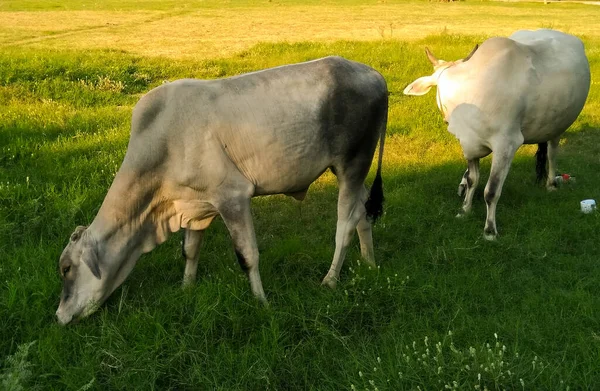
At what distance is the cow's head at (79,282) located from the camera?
165 inches

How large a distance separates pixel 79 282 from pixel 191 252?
0.95 metres

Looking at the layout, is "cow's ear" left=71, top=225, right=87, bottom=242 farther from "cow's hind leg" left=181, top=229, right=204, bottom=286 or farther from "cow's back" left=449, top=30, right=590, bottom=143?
"cow's back" left=449, top=30, right=590, bottom=143

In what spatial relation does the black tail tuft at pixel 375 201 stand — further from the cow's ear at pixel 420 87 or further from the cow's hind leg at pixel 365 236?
→ the cow's ear at pixel 420 87

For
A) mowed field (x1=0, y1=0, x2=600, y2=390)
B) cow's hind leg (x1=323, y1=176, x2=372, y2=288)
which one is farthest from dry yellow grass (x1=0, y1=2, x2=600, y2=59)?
cow's hind leg (x1=323, y1=176, x2=372, y2=288)

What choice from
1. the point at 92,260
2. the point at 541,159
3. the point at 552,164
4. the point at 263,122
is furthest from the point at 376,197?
the point at 552,164

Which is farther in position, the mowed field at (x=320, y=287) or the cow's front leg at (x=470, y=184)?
the cow's front leg at (x=470, y=184)

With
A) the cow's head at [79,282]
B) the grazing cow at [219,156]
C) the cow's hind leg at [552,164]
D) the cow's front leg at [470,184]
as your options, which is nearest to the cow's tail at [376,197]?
the grazing cow at [219,156]

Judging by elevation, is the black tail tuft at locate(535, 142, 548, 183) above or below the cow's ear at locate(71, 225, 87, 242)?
below

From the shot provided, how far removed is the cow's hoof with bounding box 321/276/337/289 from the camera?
190 inches

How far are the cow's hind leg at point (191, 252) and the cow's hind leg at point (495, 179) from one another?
2.93 metres

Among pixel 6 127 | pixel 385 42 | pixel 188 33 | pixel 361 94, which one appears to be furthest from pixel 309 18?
pixel 361 94

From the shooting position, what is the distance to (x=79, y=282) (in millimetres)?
4246

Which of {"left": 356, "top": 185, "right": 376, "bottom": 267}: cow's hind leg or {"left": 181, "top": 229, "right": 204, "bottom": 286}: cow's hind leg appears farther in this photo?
{"left": 356, "top": 185, "right": 376, "bottom": 267}: cow's hind leg

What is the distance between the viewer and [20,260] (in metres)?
4.95
